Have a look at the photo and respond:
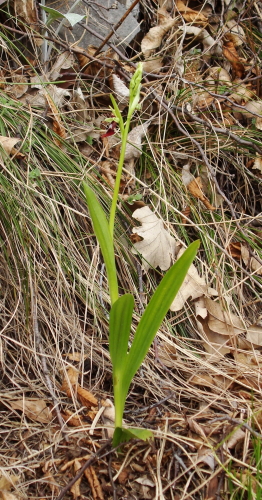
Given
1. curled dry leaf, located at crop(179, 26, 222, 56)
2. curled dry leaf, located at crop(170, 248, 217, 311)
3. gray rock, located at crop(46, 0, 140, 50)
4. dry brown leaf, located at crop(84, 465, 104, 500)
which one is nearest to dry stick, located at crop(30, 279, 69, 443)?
dry brown leaf, located at crop(84, 465, 104, 500)

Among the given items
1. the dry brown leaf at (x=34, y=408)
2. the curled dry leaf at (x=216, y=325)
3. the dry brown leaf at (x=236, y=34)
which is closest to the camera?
the dry brown leaf at (x=34, y=408)

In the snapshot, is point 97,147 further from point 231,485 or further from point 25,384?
point 231,485

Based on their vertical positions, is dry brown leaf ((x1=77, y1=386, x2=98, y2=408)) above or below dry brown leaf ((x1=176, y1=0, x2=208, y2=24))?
below

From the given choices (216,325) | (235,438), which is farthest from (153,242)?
(235,438)

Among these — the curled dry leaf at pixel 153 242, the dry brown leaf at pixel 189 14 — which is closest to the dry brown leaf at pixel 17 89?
the curled dry leaf at pixel 153 242

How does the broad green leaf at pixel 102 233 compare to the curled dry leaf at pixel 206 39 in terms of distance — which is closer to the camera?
the broad green leaf at pixel 102 233

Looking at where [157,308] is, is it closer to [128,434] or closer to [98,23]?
[128,434]

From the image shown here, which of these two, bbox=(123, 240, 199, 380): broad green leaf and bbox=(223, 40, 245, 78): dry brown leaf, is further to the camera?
bbox=(223, 40, 245, 78): dry brown leaf

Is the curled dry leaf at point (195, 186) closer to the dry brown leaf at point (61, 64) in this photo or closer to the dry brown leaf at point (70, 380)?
the dry brown leaf at point (61, 64)

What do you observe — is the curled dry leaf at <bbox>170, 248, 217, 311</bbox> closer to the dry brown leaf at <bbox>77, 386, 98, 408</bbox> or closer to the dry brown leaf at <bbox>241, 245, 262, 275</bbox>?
the dry brown leaf at <bbox>241, 245, 262, 275</bbox>
